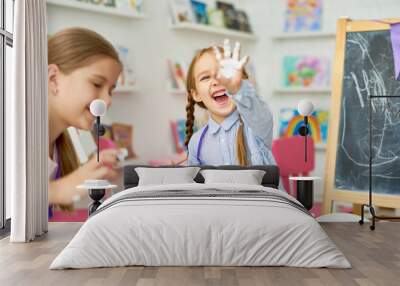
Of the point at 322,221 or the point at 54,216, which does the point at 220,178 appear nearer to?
the point at 322,221

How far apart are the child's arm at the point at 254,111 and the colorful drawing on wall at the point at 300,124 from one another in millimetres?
192

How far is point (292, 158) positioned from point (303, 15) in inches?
64.7

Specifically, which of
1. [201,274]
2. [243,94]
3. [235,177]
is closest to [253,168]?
[235,177]

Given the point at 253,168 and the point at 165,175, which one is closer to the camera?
the point at 165,175

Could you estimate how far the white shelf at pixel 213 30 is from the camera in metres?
6.93

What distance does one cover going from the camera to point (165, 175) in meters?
6.05

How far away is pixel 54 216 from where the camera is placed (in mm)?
6684

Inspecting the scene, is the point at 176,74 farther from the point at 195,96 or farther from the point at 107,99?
the point at 107,99

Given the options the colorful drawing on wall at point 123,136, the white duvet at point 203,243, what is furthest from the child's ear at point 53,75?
the white duvet at point 203,243

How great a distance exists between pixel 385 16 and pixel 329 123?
1.40 meters

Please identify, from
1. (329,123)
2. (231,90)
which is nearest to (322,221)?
(329,123)

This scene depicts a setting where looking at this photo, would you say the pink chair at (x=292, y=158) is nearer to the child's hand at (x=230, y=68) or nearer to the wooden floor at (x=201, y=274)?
the child's hand at (x=230, y=68)

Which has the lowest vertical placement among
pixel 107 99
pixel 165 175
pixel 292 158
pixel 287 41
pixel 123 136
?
pixel 165 175

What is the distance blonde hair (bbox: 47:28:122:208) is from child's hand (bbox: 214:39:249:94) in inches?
52.0
